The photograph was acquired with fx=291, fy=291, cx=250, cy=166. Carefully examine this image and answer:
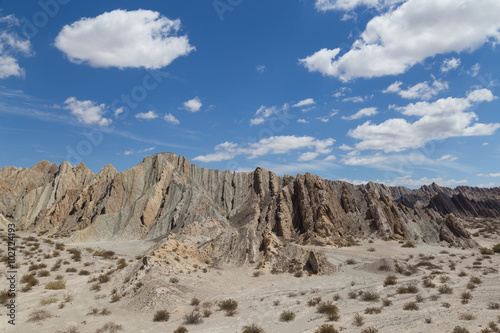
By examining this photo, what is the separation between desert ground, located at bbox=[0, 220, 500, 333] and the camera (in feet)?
39.1

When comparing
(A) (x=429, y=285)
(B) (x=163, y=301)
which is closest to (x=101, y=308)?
(B) (x=163, y=301)

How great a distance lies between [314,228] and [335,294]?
87.8ft

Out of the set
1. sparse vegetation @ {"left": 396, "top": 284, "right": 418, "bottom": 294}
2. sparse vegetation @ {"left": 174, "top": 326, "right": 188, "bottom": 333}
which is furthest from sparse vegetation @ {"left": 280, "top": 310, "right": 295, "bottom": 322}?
sparse vegetation @ {"left": 396, "top": 284, "right": 418, "bottom": 294}

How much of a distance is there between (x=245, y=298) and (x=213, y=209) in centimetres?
3996

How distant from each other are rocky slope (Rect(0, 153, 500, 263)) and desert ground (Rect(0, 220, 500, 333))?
7.40 metres

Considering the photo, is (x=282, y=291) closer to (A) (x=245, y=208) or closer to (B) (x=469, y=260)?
(B) (x=469, y=260)

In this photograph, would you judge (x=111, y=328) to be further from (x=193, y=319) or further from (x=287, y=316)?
(x=287, y=316)

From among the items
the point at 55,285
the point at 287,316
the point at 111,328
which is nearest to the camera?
the point at 111,328

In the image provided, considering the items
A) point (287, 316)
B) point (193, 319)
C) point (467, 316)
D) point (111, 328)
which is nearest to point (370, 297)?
point (467, 316)

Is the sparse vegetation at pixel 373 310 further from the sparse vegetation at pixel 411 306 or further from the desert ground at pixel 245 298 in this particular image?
the sparse vegetation at pixel 411 306

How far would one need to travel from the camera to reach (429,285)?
1698cm

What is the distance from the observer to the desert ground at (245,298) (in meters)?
11.9

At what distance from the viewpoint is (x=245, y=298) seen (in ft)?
54.7

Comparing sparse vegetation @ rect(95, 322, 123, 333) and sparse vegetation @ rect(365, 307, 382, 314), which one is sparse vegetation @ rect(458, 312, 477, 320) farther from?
sparse vegetation @ rect(95, 322, 123, 333)
